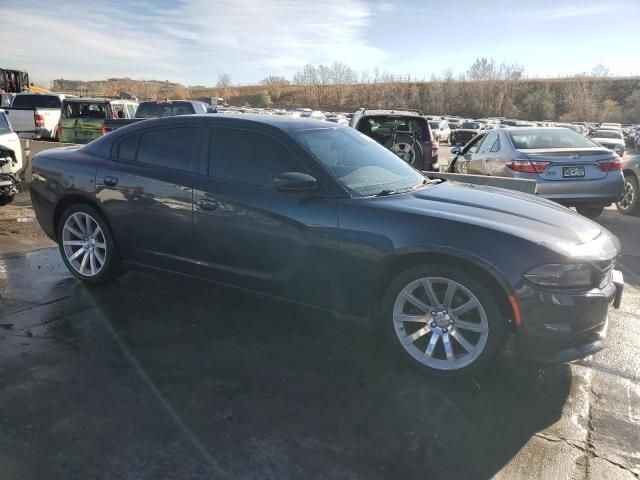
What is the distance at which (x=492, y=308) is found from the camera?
10.7 ft

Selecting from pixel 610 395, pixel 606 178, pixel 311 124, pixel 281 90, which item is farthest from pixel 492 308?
pixel 281 90

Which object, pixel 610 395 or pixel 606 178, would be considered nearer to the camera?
pixel 610 395

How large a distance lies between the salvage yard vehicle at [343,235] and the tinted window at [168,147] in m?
0.01

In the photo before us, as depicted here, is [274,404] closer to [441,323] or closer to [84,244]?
[441,323]

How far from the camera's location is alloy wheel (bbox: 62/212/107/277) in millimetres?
5062

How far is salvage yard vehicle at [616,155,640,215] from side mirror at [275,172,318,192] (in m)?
7.63

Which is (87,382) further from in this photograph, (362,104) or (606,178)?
(362,104)

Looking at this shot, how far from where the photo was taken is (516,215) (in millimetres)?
3689

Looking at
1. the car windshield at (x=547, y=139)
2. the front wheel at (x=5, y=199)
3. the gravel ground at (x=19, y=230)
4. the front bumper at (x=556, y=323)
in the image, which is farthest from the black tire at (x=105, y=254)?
the car windshield at (x=547, y=139)

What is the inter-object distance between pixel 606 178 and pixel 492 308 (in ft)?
19.4

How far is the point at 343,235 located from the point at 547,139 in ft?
20.5

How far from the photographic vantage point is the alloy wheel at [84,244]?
5.06 meters

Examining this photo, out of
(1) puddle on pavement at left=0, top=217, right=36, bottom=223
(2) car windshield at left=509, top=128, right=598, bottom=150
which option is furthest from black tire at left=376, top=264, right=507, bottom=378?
(1) puddle on pavement at left=0, top=217, right=36, bottom=223

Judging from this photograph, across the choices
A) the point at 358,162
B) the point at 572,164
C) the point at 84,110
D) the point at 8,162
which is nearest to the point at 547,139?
the point at 572,164
